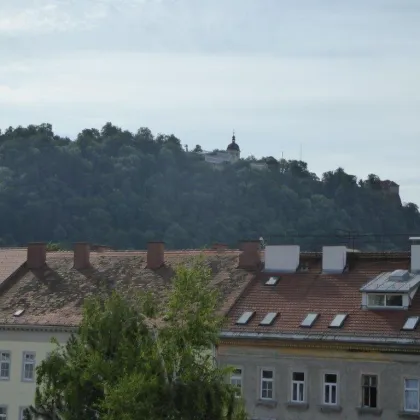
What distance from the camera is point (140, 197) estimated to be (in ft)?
511

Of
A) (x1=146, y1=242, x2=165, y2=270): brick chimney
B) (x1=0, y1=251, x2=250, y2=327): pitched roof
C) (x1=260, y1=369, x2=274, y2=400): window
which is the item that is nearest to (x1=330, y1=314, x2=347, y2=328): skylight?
(x1=260, y1=369, x2=274, y2=400): window

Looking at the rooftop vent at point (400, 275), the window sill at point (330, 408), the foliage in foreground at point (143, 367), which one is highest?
the rooftop vent at point (400, 275)

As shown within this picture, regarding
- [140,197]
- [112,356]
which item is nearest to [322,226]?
[140,197]

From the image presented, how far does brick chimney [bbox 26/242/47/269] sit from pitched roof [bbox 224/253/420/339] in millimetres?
13825

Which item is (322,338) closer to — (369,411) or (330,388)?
(330,388)

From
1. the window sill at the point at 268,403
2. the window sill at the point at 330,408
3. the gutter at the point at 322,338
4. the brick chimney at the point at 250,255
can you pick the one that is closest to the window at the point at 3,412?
the gutter at the point at 322,338

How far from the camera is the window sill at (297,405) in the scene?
158 feet

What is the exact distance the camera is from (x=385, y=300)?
48.7 m

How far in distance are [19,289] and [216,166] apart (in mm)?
129731

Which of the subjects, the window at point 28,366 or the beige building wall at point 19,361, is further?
the window at point 28,366

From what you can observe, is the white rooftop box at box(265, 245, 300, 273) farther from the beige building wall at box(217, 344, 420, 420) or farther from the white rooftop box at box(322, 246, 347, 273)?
the beige building wall at box(217, 344, 420, 420)

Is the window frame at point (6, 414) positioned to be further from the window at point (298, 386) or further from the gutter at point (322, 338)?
the window at point (298, 386)

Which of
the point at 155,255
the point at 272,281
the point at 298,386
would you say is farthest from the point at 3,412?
the point at 298,386

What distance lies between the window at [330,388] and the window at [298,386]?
1.01m
